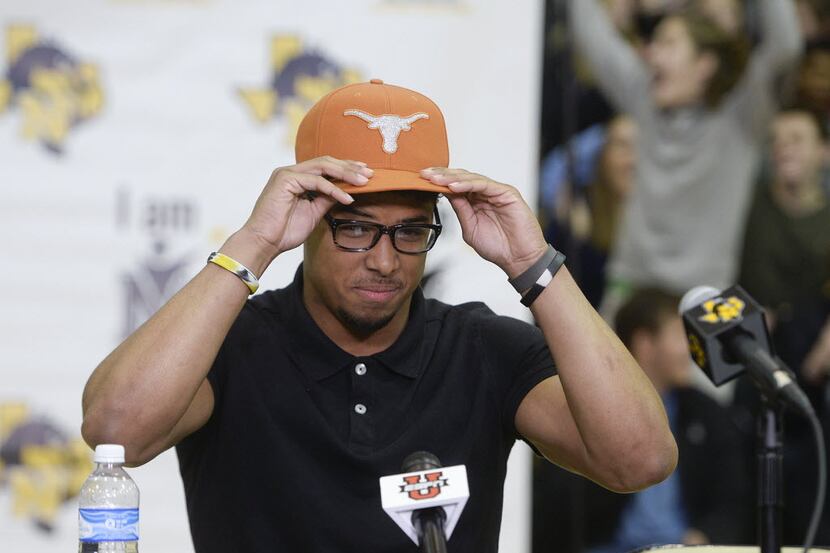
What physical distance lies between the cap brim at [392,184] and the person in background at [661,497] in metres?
1.82

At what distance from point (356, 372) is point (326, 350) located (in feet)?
0.22

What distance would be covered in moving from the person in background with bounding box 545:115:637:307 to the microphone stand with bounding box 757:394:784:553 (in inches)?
81.0

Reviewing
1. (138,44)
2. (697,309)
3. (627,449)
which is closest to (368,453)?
(627,449)

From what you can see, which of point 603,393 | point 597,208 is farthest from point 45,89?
point 603,393

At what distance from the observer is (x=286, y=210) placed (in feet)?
6.53

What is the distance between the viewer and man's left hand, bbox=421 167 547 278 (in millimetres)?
2035

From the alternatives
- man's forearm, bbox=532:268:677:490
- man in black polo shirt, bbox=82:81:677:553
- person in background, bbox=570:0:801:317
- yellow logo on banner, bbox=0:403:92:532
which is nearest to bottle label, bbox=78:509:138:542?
man in black polo shirt, bbox=82:81:677:553

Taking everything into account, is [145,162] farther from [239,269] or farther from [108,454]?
[108,454]

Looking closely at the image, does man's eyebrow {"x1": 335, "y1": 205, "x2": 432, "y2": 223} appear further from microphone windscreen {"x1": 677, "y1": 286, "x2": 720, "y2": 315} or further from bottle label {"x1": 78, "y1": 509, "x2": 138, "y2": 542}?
bottle label {"x1": 78, "y1": 509, "x2": 138, "y2": 542}

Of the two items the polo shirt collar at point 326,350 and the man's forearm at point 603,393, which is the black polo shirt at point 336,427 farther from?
the man's forearm at point 603,393

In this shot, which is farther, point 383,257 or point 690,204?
point 690,204

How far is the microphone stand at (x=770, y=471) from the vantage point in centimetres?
167

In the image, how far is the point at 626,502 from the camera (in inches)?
147

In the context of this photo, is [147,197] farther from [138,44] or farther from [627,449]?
[627,449]
